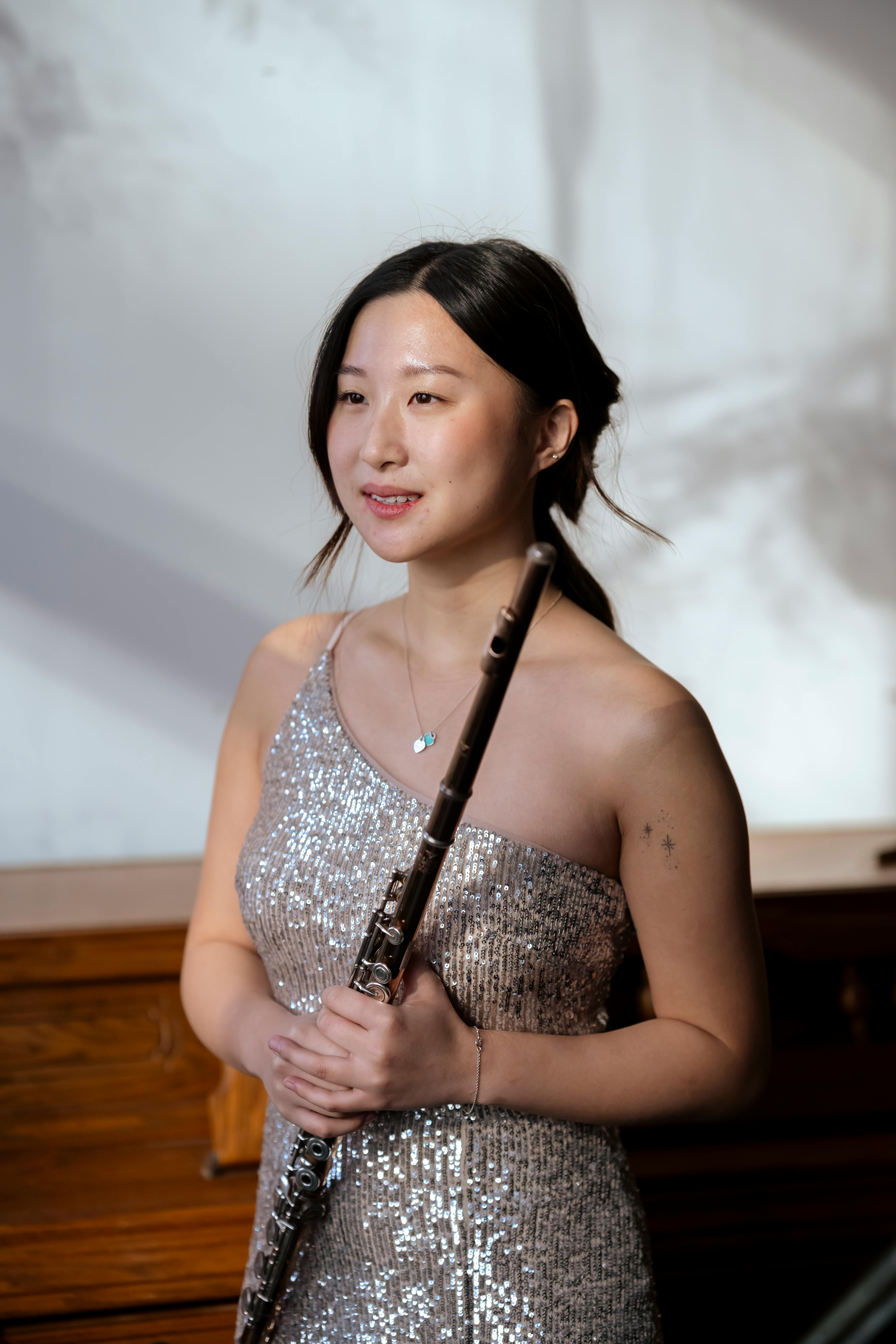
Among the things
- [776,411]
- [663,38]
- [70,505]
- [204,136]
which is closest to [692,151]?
[663,38]

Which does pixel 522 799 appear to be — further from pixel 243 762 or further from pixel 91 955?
pixel 91 955

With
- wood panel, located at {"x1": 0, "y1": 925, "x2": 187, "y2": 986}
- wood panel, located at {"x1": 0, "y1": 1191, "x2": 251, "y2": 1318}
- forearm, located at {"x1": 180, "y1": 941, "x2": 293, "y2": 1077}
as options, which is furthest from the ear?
wood panel, located at {"x1": 0, "y1": 1191, "x2": 251, "y2": 1318}

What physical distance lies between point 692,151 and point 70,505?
1.48 m

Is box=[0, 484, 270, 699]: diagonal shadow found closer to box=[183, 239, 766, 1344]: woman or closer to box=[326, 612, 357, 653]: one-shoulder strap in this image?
box=[326, 612, 357, 653]: one-shoulder strap

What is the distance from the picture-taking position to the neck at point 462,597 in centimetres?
117

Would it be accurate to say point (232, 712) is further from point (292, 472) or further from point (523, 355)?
point (292, 472)

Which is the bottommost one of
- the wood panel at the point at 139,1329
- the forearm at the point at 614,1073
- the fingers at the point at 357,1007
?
the wood panel at the point at 139,1329

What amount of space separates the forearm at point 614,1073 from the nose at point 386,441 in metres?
0.50

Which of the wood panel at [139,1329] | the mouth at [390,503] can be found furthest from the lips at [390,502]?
the wood panel at [139,1329]

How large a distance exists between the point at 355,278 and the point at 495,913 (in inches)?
67.3

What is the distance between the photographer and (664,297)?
2547 millimetres

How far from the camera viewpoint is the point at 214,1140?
1727 millimetres

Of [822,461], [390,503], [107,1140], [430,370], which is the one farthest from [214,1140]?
[822,461]

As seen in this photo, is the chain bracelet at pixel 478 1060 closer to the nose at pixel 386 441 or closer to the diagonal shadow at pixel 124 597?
the nose at pixel 386 441
